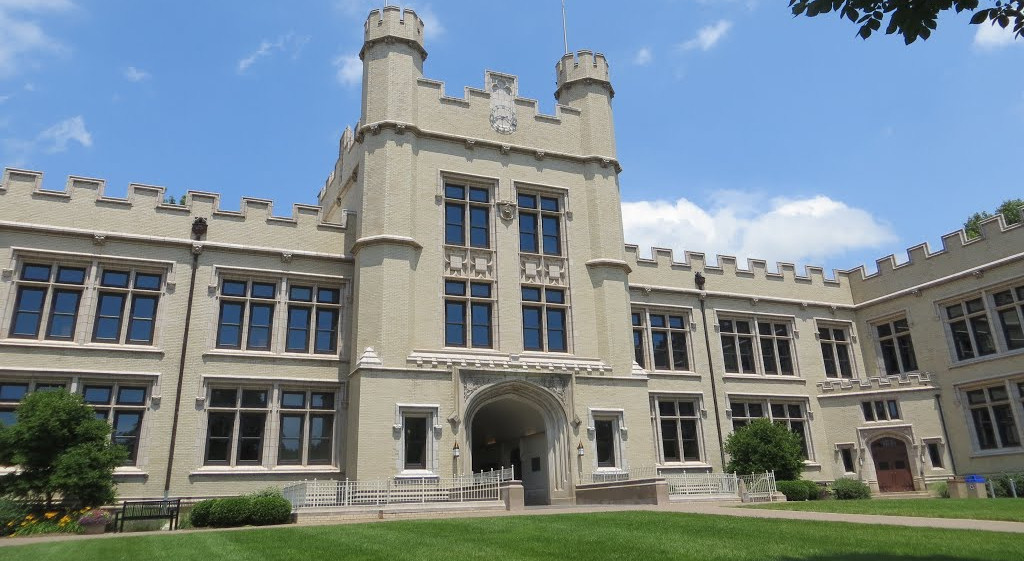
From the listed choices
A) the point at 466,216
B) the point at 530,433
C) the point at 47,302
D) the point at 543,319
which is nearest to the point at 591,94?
the point at 466,216

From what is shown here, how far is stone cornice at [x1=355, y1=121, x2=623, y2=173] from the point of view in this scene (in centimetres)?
2628

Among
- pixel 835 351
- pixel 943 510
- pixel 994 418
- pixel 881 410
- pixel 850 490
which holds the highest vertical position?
pixel 835 351

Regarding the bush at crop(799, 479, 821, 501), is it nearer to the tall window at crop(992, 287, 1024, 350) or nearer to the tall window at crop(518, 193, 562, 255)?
the tall window at crop(992, 287, 1024, 350)

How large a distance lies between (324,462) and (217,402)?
157 inches

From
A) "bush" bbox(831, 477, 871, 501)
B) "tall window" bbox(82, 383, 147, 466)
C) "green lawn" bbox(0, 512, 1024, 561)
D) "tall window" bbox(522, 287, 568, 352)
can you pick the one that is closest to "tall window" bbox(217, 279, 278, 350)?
"tall window" bbox(82, 383, 147, 466)

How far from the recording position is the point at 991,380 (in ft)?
95.0

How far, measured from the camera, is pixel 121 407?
22.5 metres

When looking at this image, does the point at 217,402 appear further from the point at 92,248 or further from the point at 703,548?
the point at 703,548

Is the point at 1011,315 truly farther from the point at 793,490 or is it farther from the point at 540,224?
the point at 540,224

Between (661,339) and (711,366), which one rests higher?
(661,339)

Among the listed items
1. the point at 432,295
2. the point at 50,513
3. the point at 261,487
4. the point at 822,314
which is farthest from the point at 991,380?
the point at 50,513

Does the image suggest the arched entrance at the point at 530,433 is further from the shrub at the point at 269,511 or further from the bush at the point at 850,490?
the bush at the point at 850,490

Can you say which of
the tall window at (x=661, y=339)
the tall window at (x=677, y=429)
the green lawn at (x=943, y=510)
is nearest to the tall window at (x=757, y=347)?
the tall window at (x=661, y=339)

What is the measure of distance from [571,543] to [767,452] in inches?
685
